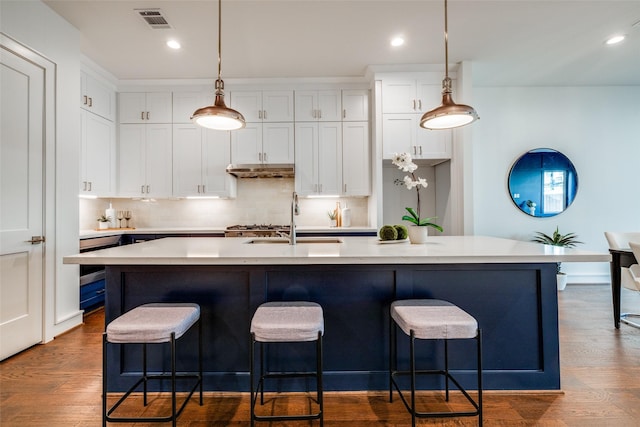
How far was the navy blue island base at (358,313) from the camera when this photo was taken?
1.90m

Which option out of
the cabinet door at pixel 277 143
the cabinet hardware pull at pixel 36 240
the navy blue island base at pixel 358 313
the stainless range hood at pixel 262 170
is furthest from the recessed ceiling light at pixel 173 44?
the navy blue island base at pixel 358 313

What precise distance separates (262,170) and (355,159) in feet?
4.18

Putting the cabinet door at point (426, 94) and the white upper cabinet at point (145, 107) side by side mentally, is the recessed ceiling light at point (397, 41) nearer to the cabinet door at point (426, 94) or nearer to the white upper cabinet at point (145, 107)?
the cabinet door at point (426, 94)

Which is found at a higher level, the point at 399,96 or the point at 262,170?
the point at 399,96

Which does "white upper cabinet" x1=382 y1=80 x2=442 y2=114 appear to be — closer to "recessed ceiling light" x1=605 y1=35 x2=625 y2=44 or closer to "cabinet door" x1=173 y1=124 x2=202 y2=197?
"recessed ceiling light" x1=605 y1=35 x2=625 y2=44

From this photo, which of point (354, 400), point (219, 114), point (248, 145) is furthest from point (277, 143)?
point (354, 400)

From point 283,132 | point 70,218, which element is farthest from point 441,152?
point 70,218

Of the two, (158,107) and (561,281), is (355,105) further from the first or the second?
(561,281)

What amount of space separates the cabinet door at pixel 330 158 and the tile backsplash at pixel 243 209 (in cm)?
36

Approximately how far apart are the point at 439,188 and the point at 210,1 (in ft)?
11.4

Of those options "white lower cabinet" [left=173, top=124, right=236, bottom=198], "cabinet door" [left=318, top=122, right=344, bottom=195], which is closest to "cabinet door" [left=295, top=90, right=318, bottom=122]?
"cabinet door" [left=318, top=122, right=344, bottom=195]

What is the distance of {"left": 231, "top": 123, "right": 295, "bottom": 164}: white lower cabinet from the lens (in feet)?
14.0

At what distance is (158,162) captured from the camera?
431 centimetres

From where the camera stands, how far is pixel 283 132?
4270 mm
